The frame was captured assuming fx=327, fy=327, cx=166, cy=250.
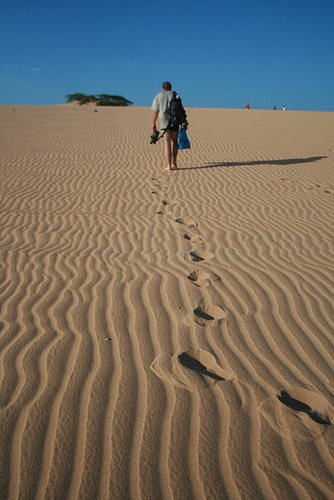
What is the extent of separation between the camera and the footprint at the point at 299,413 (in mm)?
1754

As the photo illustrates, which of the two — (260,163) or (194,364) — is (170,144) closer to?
(260,163)

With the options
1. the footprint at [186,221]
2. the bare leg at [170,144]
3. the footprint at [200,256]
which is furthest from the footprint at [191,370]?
the bare leg at [170,144]

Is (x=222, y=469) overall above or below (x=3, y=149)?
below

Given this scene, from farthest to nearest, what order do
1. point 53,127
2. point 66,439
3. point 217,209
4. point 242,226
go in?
point 53,127, point 217,209, point 242,226, point 66,439

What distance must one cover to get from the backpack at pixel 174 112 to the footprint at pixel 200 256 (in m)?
4.42

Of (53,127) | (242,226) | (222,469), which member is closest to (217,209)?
(242,226)

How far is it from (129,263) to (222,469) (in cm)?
245

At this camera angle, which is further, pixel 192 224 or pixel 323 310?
pixel 192 224

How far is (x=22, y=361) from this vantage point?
2232mm

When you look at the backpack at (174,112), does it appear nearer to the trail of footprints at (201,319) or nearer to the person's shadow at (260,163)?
the person's shadow at (260,163)

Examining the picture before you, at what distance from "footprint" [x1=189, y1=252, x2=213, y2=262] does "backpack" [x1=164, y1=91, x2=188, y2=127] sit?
4419 millimetres

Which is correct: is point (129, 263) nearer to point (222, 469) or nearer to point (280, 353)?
point (280, 353)

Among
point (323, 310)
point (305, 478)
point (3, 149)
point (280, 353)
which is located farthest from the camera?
point (3, 149)

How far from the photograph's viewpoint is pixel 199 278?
11.1 ft
